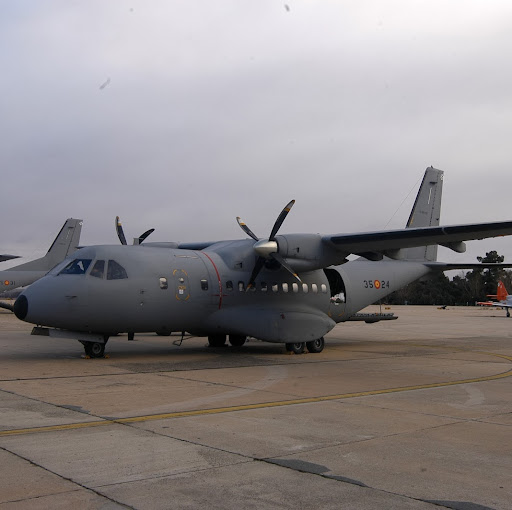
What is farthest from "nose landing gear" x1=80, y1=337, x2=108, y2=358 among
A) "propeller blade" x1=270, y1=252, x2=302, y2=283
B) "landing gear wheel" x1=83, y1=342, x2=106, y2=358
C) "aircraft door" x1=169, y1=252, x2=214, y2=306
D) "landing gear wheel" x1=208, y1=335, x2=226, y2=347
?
"propeller blade" x1=270, y1=252, x2=302, y2=283

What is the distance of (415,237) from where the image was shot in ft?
60.0

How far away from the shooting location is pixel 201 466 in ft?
21.1

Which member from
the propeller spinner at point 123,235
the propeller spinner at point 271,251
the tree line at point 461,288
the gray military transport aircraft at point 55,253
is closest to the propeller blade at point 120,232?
the propeller spinner at point 123,235

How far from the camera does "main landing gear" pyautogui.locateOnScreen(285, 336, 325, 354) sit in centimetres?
2005

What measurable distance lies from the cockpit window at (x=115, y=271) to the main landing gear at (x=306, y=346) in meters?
6.25

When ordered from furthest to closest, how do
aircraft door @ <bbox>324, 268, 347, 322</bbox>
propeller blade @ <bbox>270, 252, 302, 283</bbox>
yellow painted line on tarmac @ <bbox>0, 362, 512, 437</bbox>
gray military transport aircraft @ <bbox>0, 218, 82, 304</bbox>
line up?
gray military transport aircraft @ <bbox>0, 218, 82, 304</bbox>, aircraft door @ <bbox>324, 268, 347, 322</bbox>, propeller blade @ <bbox>270, 252, 302, 283</bbox>, yellow painted line on tarmac @ <bbox>0, 362, 512, 437</bbox>

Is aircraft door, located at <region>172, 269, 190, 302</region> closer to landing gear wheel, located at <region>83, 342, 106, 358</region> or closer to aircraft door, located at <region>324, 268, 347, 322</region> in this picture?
landing gear wheel, located at <region>83, 342, 106, 358</region>

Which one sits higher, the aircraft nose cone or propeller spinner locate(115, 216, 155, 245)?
propeller spinner locate(115, 216, 155, 245)

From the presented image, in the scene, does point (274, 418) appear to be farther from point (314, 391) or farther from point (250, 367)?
point (250, 367)

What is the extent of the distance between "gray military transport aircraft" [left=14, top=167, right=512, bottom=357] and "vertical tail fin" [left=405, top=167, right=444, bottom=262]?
12.7ft

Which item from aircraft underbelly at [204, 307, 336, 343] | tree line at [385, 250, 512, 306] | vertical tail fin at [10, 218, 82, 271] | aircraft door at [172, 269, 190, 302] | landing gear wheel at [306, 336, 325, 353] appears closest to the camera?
aircraft door at [172, 269, 190, 302]

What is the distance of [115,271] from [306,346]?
752cm

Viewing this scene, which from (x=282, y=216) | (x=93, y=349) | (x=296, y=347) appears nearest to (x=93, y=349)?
(x=93, y=349)

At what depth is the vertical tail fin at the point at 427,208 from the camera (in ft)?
84.6
